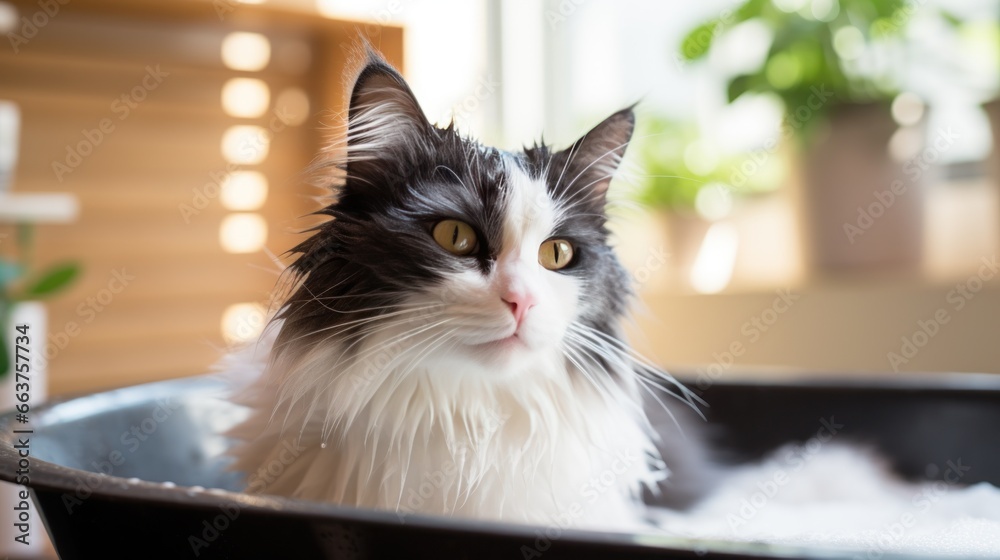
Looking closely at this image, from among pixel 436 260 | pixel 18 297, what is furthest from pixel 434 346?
pixel 18 297

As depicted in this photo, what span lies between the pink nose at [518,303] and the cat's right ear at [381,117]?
0.73 feet

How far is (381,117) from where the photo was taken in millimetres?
912

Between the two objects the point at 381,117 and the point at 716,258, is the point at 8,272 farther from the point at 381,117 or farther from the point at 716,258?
the point at 716,258

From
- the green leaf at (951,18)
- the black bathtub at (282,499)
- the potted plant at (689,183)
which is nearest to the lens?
the black bathtub at (282,499)

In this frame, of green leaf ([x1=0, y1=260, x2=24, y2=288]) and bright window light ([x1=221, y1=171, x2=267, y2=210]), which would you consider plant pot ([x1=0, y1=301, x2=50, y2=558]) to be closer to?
green leaf ([x1=0, y1=260, x2=24, y2=288])

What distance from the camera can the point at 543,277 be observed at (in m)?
0.90

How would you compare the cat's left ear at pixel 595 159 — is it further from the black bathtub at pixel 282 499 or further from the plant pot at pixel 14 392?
the plant pot at pixel 14 392

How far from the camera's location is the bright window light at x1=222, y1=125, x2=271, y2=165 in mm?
3055

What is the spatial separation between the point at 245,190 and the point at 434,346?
244cm

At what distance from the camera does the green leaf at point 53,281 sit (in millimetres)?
1986

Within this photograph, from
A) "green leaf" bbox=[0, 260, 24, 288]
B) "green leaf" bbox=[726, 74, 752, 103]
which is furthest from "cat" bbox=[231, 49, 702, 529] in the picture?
"green leaf" bbox=[726, 74, 752, 103]

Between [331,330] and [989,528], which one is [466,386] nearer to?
[331,330]

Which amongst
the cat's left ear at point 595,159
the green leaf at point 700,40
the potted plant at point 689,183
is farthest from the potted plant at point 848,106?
the cat's left ear at point 595,159

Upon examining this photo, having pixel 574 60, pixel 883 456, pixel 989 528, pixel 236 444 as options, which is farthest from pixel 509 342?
pixel 574 60
